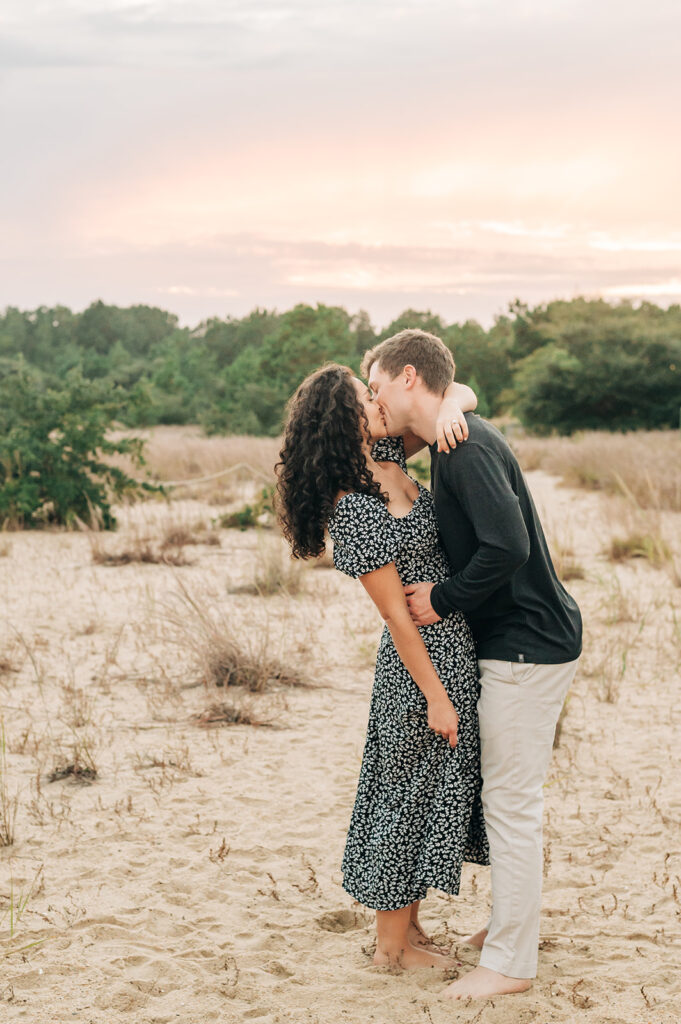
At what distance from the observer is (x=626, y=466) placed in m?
14.2

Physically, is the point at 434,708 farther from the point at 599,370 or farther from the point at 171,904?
the point at 599,370

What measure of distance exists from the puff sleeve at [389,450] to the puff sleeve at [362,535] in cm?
20

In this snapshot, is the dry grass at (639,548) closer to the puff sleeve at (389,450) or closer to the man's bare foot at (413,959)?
the man's bare foot at (413,959)

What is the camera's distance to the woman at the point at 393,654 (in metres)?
2.64

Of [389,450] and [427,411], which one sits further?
[389,450]

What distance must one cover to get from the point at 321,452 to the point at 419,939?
164 centimetres

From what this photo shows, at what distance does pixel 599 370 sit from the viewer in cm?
2888

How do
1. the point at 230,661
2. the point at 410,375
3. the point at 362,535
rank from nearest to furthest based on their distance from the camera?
1. the point at 362,535
2. the point at 410,375
3. the point at 230,661

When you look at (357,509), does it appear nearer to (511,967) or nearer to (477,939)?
(511,967)

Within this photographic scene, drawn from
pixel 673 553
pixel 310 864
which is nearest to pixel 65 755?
pixel 310 864

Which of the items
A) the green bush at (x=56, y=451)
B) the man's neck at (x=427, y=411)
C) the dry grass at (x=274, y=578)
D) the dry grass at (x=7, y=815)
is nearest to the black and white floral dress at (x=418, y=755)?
the man's neck at (x=427, y=411)

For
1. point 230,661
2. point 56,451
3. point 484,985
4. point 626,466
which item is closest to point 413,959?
point 484,985

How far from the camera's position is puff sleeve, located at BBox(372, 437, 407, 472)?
287 centimetres

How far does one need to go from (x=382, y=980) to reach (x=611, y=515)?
9.00 m
